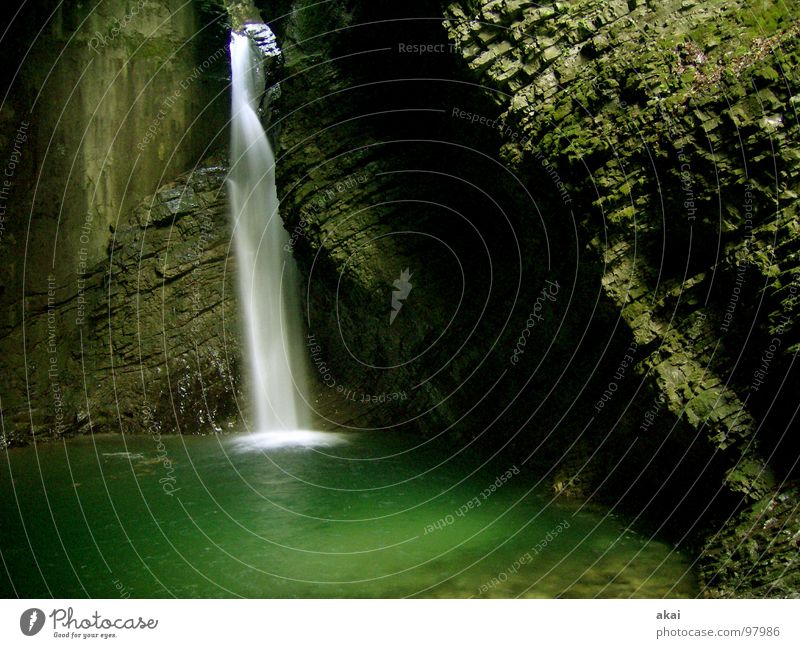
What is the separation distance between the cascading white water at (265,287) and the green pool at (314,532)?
8.84 ft

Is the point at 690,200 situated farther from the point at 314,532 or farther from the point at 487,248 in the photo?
the point at 314,532

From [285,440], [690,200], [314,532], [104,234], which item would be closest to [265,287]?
[104,234]

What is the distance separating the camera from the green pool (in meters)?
5.70

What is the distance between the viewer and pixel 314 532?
7016mm

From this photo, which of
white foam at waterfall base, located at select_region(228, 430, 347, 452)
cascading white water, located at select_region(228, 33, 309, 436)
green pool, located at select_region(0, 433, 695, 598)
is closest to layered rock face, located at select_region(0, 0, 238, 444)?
cascading white water, located at select_region(228, 33, 309, 436)

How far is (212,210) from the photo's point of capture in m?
13.6

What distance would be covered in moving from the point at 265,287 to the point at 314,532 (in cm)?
732

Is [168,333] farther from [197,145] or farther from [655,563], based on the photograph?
[655,563]

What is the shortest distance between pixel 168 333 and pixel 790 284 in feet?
35.0

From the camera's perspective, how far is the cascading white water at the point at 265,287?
12930 mm

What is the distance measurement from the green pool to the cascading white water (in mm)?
2694

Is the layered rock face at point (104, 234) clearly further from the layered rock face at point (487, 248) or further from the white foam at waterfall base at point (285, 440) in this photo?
the white foam at waterfall base at point (285, 440)

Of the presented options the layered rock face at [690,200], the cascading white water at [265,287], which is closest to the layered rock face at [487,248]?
the layered rock face at [690,200]
